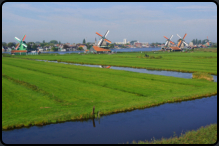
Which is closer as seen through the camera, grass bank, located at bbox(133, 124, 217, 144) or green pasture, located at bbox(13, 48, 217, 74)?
grass bank, located at bbox(133, 124, 217, 144)

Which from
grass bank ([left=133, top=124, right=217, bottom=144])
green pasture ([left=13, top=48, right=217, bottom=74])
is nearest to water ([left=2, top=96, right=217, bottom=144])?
grass bank ([left=133, top=124, right=217, bottom=144])

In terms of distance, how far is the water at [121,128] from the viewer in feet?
44.4


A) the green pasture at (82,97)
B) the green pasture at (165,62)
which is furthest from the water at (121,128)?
the green pasture at (165,62)

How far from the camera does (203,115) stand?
17.4 metres

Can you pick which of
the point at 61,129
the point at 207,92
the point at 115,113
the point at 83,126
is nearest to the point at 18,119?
the point at 61,129

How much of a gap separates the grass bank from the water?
30.5 inches

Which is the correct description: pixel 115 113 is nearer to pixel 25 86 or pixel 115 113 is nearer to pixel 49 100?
pixel 49 100

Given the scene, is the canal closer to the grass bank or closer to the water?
the water

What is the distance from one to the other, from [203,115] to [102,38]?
99.2m

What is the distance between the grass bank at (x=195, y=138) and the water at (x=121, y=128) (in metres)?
0.77

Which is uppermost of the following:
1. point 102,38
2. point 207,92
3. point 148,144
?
point 102,38

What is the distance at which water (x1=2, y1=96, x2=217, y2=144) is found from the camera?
44.4 ft

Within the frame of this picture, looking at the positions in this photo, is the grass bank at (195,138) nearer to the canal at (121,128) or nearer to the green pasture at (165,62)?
the canal at (121,128)

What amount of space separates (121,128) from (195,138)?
4.79 meters
